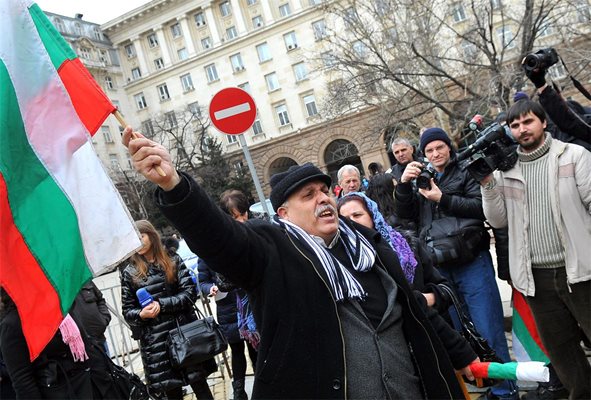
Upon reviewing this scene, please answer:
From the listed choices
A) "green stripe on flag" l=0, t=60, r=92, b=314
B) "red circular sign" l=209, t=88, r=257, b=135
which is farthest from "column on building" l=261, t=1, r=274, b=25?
"green stripe on flag" l=0, t=60, r=92, b=314

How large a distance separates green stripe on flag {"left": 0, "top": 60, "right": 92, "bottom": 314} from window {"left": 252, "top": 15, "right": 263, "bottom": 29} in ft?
136

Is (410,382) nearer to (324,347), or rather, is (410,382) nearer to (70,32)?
(324,347)

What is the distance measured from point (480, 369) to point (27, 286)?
7.37 ft

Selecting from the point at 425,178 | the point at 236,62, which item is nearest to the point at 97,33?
the point at 236,62

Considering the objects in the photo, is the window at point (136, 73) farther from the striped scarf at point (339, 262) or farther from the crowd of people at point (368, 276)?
the striped scarf at point (339, 262)

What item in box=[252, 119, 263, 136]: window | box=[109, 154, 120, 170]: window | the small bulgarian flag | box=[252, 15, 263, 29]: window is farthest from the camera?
box=[252, 15, 263, 29]: window

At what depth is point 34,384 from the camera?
335cm

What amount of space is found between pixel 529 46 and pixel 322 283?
1196 centimetres

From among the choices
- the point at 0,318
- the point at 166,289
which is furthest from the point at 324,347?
the point at 166,289

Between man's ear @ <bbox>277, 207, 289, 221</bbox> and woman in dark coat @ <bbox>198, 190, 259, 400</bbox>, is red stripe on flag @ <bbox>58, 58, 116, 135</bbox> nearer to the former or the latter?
man's ear @ <bbox>277, 207, 289, 221</bbox>

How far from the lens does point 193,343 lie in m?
4.37

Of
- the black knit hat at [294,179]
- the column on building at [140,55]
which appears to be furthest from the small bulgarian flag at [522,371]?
the column on building at [140,55]

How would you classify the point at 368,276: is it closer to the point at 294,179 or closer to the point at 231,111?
the point at 294,179

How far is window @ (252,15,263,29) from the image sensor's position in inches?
1639
